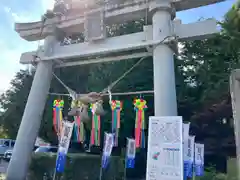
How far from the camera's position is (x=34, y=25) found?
862 centimetres

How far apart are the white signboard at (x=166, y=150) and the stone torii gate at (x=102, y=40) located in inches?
58.8

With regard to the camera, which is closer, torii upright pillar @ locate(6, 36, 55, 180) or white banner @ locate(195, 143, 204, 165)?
torii upright pillar @ locate(6, 36, 55, 180)

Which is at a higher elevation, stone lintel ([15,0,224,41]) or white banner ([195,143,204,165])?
stone lintel ([15,0,224,41])

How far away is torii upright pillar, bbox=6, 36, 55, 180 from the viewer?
22.5 feet

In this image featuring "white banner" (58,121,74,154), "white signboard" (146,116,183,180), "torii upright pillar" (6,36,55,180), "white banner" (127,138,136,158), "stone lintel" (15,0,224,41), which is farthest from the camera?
"white banner" (127,138,136,158)

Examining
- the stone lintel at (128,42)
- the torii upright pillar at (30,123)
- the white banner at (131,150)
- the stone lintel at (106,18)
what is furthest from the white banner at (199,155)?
the torii upright pillar at (30,123)

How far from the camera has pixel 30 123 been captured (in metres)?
7.27

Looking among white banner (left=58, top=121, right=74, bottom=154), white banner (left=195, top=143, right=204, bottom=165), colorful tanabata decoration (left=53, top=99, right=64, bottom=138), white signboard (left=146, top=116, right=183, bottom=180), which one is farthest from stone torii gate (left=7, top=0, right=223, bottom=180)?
white banner (left=195, top=143, right=204, bottom=165)

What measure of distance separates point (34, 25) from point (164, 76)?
5.33 metres

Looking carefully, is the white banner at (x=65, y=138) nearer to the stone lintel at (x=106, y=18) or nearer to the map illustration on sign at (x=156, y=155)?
the stone lintel at (x=106, y=18)

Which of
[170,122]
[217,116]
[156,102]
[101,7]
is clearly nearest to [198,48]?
[217,116]

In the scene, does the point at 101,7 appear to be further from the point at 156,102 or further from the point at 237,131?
the point at 237,131

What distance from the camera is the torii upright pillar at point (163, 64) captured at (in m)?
5.80

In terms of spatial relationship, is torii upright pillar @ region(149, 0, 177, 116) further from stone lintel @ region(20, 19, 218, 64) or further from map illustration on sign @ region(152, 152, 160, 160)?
map illustration on sign @ region(152, 152, 160, 160)
